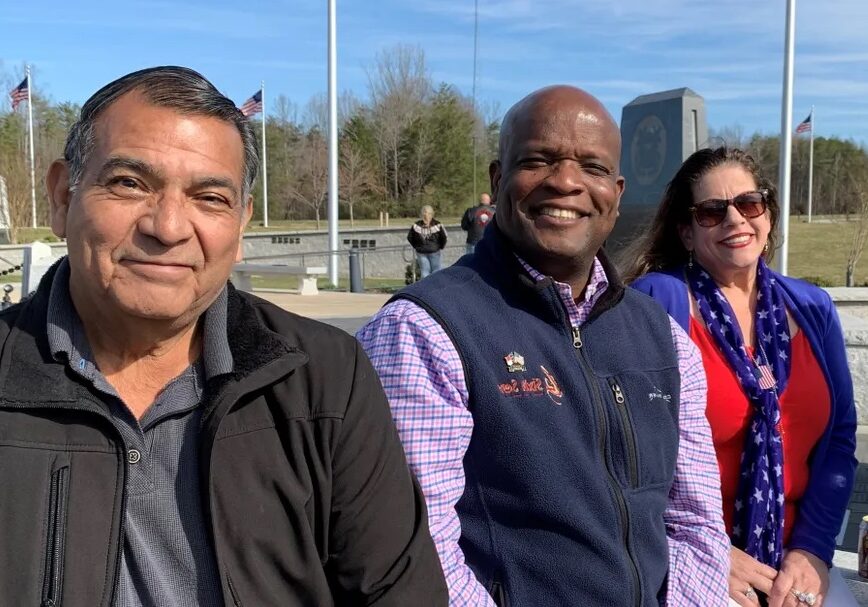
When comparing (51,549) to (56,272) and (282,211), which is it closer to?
(56,272)

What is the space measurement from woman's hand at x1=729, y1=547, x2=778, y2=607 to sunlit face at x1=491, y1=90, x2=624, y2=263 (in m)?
1.17

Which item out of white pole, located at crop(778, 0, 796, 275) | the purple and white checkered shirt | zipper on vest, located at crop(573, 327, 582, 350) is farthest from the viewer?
white pole, located at crop(778, 0, 796, 275)

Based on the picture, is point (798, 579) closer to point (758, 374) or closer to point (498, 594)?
point (758, 374)

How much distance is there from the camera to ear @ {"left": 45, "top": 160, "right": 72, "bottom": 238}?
1.79 m

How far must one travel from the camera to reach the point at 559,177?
2301 millimetres

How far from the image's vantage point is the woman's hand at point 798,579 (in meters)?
2.71

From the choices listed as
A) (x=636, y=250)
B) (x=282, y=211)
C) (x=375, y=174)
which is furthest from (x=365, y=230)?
(x=636, y=250)

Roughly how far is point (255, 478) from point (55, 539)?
0.39 meters

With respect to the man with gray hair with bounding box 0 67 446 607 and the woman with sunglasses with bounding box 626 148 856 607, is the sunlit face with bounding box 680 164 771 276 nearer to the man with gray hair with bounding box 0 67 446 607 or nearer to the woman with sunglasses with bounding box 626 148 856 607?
the woman with sunglasses with bounding box 626 148 856 607

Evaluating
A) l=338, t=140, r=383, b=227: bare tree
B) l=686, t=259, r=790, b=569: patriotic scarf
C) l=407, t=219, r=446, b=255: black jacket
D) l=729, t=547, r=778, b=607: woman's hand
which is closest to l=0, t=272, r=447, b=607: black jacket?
l=729, t=547, r=778, b=607: woman's hand

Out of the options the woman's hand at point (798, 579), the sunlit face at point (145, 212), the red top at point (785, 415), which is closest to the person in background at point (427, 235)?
the red top at point (785, 415)

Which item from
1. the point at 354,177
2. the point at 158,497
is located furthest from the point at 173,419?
the point at 354,177

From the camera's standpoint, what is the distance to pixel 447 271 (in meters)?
2.37

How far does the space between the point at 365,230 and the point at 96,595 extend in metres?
31.5
